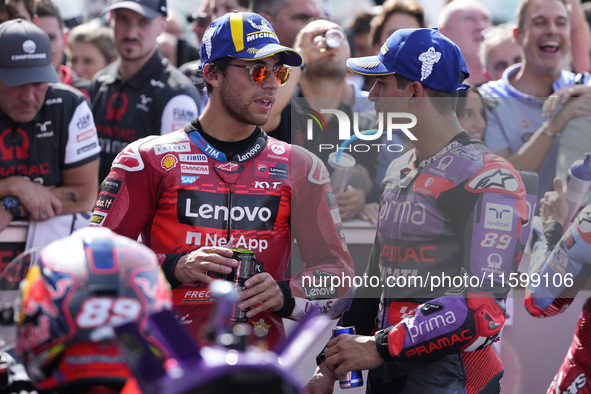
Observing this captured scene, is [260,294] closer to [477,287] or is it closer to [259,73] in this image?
[477,287]

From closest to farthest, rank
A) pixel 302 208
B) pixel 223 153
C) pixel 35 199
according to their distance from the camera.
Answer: pixel 223 153, pixel 302 208, pixel 35 199

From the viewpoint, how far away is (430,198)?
3.44m

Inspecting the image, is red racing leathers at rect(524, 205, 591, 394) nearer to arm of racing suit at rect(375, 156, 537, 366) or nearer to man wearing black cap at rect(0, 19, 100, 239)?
arm of racing suit at rect(375, 156, 537, 366)

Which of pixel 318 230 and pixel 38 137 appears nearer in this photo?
pixel 318 230

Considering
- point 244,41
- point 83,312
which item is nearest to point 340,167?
point 244,41

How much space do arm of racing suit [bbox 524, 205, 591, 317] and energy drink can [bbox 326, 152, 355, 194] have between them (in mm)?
1127

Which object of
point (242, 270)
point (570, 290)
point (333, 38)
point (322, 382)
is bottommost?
point (322, 382)

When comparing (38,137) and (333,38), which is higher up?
(333,38)

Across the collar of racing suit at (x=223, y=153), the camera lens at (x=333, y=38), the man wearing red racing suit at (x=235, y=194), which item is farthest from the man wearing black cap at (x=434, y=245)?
the camera lens at (x=333, y=38)

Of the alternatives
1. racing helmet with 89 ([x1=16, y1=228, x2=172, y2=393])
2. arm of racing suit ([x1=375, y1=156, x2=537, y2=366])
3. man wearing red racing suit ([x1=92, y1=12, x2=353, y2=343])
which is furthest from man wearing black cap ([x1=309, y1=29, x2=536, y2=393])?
racing helmet with 89 ([x1=16, y1=228, x2=172, y2=393])

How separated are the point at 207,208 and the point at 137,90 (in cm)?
256

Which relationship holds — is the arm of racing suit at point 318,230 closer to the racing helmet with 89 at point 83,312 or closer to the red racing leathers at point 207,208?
the red racing leathers at point 207,208

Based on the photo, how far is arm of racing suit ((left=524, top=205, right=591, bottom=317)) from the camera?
3.91 m

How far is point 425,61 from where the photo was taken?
3.54 m
